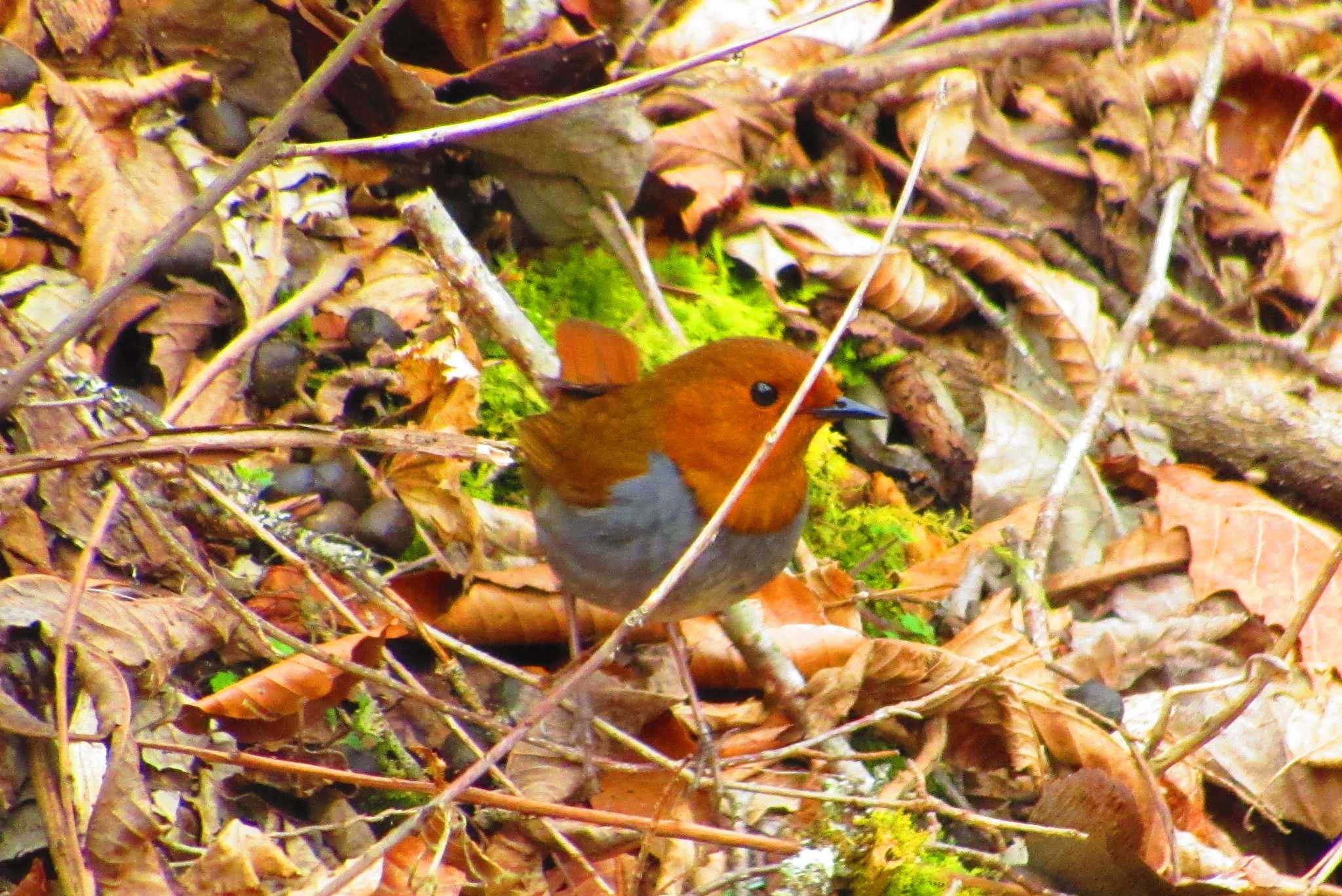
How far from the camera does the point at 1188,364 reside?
5.15m

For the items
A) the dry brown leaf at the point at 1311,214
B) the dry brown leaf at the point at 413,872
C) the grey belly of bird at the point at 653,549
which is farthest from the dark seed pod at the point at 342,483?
the dry brown leaf at the point at 1311,214

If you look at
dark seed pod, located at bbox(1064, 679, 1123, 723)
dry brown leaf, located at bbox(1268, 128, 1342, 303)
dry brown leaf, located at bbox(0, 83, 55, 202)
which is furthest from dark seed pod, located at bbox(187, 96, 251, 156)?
dry brown leaf, located at bbox(1268, 128, 1342, 303)

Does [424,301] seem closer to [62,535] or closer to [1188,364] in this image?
[62,535]

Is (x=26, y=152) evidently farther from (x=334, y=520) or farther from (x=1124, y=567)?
(x=1124, y=567)

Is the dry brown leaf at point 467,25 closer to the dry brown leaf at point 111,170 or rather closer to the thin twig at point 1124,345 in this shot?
the dry brown leaf at point 111,170

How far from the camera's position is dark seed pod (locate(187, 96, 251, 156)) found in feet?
15.0

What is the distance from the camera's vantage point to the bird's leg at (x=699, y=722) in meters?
3.26

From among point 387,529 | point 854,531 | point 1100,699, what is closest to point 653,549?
point 387,529

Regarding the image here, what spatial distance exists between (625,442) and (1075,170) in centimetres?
301

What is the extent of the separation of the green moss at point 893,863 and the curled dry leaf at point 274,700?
1247 millimetres

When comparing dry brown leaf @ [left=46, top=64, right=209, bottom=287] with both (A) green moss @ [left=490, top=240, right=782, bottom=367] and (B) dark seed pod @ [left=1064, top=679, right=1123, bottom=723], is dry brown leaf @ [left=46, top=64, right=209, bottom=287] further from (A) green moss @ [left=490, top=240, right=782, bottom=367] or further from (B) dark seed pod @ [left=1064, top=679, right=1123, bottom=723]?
(B) dark seed pod @ [left=1064, top=679, right=1123, bottom=723]

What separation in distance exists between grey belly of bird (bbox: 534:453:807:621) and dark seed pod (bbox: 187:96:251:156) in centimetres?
191

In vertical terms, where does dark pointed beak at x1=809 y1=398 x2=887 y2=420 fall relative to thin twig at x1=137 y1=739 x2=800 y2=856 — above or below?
above

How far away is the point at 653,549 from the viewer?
350 cm
